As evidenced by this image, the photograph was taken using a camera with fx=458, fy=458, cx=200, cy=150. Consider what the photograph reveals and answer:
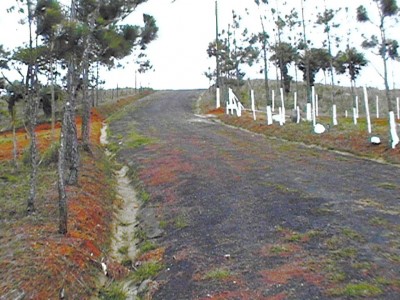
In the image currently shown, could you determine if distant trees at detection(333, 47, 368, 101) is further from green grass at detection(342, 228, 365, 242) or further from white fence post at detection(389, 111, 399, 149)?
green grass at detection(342, 228, 365, 242)

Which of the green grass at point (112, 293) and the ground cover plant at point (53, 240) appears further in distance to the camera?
the green grass at point (112, 293)

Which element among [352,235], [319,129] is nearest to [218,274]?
[352,235]

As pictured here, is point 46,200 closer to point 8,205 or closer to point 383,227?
point 8,205

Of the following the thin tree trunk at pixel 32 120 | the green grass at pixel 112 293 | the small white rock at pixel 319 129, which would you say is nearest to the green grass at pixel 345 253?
the green grass at pixel 112 293

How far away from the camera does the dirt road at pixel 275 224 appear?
6457 millimetres

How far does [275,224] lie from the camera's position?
29.5 feet

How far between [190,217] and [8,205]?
4.57m

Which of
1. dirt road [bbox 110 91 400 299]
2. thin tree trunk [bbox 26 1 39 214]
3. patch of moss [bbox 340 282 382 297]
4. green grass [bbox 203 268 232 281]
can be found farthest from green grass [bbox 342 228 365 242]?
thin tree trunk [bbox 26 1 39 214]

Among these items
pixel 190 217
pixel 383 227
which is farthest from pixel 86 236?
pixel 383 227

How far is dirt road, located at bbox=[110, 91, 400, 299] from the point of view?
646cm

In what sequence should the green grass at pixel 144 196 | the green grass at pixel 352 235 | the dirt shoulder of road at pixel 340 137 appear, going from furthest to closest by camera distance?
1. the dirt shoulder of road at pixel 340 137
2. the green grass at pixel 144 196
3. the green grass at pixel 352 235

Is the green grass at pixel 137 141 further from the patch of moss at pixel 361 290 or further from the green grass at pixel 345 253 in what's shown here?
the patch of moss at pixel 361 290

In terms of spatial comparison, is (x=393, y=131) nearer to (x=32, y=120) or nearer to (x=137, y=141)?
(x=137, y=141)

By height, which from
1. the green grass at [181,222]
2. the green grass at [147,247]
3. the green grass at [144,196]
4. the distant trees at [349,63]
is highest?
the distant trees at [349,63]
